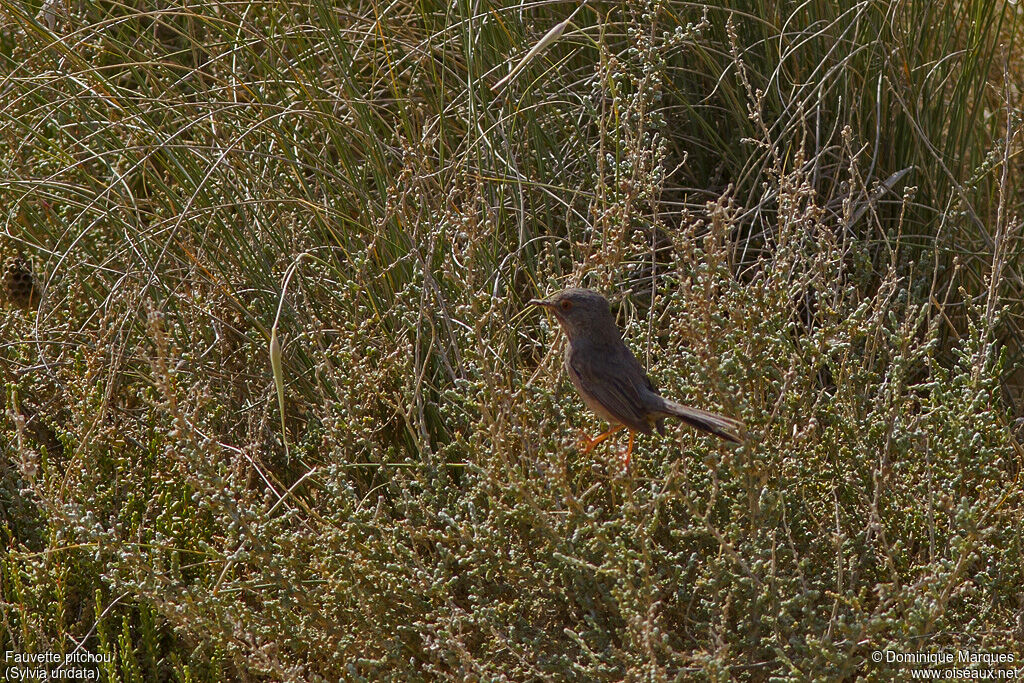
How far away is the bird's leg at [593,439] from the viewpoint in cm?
309

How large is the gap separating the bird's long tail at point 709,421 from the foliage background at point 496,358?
9cm

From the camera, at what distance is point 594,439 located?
3150mm

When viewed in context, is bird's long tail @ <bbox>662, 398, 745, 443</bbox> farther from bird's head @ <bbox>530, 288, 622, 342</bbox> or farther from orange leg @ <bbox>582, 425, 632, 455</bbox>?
bird's head @ <bbox>530, 288, 622, 342</bbox>

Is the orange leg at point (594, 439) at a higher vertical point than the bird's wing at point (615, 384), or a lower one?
lower

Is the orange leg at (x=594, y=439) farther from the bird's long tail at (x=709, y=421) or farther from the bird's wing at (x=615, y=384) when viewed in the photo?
the bird's long tail at (x=709, y=421)

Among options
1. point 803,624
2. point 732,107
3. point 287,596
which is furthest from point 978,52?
point 287,596

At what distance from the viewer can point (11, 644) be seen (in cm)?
302

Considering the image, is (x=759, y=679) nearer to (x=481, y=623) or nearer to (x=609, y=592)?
(x=609, y=592)

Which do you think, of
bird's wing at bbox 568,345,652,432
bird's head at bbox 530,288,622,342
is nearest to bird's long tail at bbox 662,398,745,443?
bird's wing at bbox 568,345,652,432

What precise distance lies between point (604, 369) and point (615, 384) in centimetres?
7

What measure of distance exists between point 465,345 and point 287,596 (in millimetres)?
1097

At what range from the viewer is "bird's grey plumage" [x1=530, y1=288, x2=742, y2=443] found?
3037mm

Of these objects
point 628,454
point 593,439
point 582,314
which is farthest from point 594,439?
point 582,314

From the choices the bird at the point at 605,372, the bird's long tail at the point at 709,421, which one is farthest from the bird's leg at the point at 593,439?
the bird's long tail at the point at 709,421
